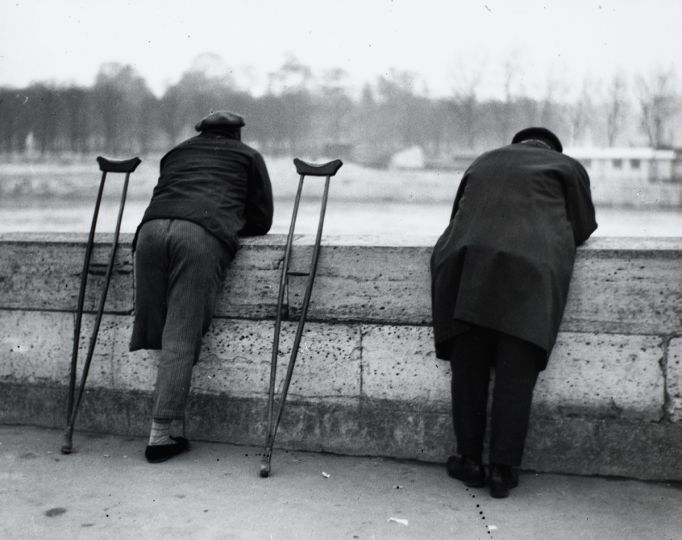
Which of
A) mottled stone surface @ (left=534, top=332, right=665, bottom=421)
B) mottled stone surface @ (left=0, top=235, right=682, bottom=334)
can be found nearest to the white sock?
mottled stone surface @ (left=0, top=235, right=682, bottom=334)

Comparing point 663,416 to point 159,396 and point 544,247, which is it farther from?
point 159,396

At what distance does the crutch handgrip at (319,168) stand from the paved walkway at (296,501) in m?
1.22

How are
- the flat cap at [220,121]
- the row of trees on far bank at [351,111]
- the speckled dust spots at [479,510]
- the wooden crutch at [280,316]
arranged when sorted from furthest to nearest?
the row of trees on far bank at [351,111] → the flat cap at [220,121] → the wooden crutch at [280,316] → the speckled dust spots at [479,510]

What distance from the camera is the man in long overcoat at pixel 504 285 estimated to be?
2719mm

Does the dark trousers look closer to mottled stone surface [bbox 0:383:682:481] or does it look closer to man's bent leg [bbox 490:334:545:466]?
man's bent leg [bbox 490:334:545:466]

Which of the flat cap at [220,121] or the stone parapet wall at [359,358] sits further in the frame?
the flat cap at [220,121]

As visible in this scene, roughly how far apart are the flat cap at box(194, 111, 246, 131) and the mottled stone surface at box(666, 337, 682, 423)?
2067 millimetres

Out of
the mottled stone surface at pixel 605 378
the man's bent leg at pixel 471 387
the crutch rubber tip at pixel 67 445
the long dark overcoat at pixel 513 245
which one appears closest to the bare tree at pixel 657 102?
the long dark overcoat at pixel 513 245

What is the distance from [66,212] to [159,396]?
6.84m

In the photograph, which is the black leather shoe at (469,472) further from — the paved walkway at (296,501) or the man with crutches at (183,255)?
the man with crutches at (183,255)

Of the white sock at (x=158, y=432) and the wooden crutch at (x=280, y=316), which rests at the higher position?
the wooden crutch at (x=280, y=316)

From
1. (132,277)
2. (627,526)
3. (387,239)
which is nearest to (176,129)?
(132,277)

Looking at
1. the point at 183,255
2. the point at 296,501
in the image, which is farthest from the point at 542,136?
the point at 296,501

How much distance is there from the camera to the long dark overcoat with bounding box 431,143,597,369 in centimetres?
271
